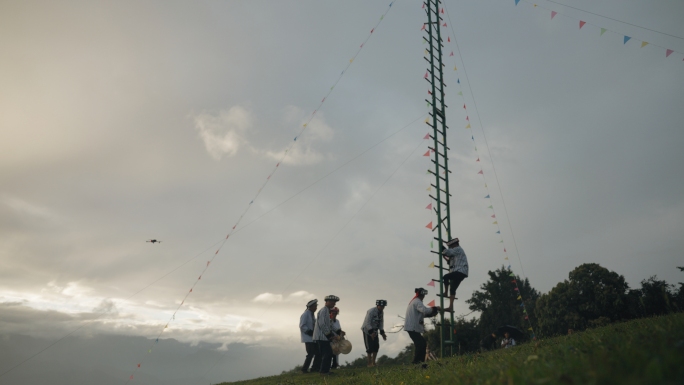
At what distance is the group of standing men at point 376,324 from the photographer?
13812 millimetres

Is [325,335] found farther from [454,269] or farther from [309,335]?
[454,269]

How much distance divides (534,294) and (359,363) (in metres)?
38.2

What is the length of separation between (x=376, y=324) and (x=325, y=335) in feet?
9.76

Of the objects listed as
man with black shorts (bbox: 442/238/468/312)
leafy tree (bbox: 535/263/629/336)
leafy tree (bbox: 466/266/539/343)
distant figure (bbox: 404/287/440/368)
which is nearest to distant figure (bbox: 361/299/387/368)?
distant figure (bbox: 404/287/440/368)

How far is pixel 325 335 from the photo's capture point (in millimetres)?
13633

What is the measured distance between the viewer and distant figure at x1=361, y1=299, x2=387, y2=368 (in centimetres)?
1588

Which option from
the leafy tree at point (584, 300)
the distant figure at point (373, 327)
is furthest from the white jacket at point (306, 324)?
the leafy tree at point (584, 300)

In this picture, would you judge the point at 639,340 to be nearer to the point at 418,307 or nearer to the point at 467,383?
the point at 467,383

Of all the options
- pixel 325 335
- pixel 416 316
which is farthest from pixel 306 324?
pixel 416 316

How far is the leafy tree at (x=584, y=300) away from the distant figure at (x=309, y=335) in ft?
83.6

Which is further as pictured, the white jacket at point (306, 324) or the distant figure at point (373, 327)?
the white jacket at point (306, 324)

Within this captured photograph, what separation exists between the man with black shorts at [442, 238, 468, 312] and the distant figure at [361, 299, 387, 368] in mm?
2796

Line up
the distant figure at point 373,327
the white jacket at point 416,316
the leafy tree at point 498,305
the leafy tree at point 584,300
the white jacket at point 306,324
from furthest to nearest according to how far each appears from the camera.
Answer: the leafy tree at point 498,305 < the leafy tree at point 584,300 < the white jacket at point 306,324 < the distant figure at point 373,327 < the white jacket at point 416,316

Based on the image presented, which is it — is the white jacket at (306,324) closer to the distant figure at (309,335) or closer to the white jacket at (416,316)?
the distant figure at (309,335)
